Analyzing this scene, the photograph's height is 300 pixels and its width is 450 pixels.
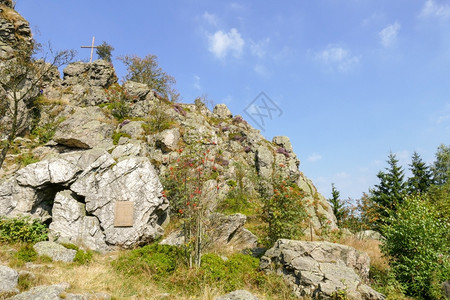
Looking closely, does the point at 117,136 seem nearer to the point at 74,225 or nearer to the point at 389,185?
the point at 74,225

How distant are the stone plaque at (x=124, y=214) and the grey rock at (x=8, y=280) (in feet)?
24.5

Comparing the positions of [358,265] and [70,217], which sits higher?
[70,217]

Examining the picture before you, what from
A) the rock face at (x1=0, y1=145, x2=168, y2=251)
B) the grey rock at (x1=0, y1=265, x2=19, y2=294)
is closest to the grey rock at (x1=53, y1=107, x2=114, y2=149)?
the rock face at (x1=0, y1=145, x2=168, y2=251)

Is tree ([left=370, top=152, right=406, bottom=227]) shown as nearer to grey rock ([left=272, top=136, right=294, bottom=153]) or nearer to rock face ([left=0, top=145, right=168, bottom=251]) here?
grey rock ([left=272, top=136, right=294, bottom=153])

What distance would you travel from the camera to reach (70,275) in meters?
9.13

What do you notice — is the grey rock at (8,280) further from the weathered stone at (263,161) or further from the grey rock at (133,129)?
the weathered stone at (263,161)

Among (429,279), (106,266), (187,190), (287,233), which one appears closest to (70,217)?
(106,266)

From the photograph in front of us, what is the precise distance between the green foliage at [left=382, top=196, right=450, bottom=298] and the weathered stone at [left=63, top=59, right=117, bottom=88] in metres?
35.0

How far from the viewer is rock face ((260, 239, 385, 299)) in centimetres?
851

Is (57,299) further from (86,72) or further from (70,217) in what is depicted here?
(86,72)

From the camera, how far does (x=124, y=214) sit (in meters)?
15.5

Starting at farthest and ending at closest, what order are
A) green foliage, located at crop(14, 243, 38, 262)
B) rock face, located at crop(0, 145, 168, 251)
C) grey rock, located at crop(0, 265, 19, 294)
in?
rock face, located at crop(0, 145, 168, 251) → green foliage, located at crop(14, 243, 38, 262) → grey rock, located at crop(0, 265, 19, 294)

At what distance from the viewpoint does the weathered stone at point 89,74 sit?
32781 millimetres

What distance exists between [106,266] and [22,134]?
20.5 meters
